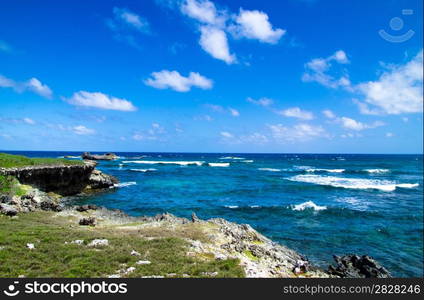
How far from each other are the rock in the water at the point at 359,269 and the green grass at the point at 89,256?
26.1 feet

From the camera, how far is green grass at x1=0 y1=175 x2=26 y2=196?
94.8 feet

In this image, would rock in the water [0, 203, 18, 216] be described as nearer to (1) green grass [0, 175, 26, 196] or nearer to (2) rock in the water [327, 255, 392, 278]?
(1) green grass [0, 175, 26, 196]

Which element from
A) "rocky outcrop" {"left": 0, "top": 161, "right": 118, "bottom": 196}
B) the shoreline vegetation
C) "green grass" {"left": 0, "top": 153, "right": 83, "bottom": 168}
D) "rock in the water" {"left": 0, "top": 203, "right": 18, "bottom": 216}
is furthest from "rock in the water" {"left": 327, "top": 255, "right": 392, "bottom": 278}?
"green grass" {"left": 0, "top": 153, "right": 83, "bottom": 168}

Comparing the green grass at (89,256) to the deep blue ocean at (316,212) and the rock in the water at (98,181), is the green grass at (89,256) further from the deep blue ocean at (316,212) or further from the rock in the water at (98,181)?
the rock in the water at (98,181)

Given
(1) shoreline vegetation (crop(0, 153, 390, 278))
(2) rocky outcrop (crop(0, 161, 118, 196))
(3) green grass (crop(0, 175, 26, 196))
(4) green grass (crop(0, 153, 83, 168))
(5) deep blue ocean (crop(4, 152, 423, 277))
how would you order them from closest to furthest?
(1) shoreline vegetation (crop(0, 153, 390, 278)) < (5) deep blue ocean (crop(4, 152, 423, 277)) < (3) green grass (crop(0, 175, 26, 196)) < (4) green grass (crop(0, 153, 83, 168)) < (2) rocky outcrop (crop(0, 161, 118, 196))

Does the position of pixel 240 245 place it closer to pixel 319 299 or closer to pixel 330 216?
pixel 319 299

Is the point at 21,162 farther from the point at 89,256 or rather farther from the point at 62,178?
the point at 89,256

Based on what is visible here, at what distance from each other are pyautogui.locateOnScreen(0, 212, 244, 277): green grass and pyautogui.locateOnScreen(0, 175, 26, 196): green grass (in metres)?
13.6

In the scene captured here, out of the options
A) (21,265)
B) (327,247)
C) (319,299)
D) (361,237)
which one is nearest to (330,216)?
(361,237)

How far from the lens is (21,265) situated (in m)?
12.0

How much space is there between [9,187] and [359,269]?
30.3 metres

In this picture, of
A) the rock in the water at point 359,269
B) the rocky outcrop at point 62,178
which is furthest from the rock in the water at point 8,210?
the rock in the water at point 359,269

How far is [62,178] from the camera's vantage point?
44.4 m

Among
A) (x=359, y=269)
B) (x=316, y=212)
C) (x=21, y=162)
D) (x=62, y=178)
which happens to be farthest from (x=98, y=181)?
(x=359, y=269)
